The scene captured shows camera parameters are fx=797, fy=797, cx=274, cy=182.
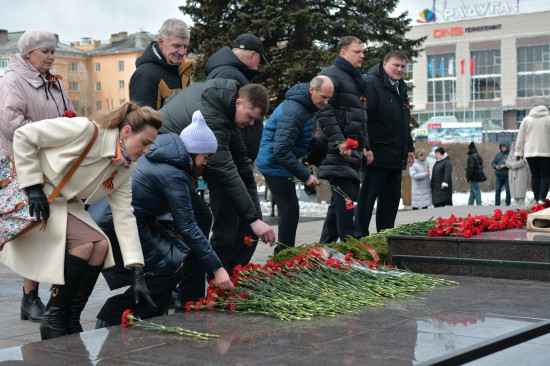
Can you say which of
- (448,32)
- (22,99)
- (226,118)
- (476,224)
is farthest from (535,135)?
(448,32)

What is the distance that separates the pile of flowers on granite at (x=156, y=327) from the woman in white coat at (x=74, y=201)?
114mm

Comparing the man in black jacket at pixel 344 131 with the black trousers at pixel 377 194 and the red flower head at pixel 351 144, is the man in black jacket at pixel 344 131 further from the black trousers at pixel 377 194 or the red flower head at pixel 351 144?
the black trousers at pixel 377 194

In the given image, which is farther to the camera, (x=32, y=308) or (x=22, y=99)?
(x=22, y=99)

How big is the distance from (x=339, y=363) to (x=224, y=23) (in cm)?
2578

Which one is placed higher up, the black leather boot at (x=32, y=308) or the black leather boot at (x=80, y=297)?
the black leather boot at (x=80, y=297)

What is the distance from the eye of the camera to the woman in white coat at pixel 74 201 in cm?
407

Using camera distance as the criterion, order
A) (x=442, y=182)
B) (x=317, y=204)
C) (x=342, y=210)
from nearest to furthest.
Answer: (x=342, y=210), (x=442, y=182), (x=317, y=204)

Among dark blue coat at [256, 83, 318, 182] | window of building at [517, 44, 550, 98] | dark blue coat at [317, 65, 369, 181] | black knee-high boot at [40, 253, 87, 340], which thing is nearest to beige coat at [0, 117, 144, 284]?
black knee-high boot at [40, 253, 87, 340]

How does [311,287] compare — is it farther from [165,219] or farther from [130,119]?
[130,119]

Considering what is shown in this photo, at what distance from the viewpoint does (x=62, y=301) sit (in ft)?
14.1

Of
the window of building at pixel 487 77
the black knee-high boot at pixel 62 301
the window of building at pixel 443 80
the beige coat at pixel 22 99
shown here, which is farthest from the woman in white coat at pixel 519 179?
the window of building at pixel 443 80

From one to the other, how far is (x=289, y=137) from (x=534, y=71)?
75103mm

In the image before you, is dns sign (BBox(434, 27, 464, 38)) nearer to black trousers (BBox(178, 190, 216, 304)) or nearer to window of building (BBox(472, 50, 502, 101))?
window of building (BBox(472, 50, 502, 101))

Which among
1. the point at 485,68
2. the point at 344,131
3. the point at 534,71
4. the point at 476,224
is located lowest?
the point at 476,224
